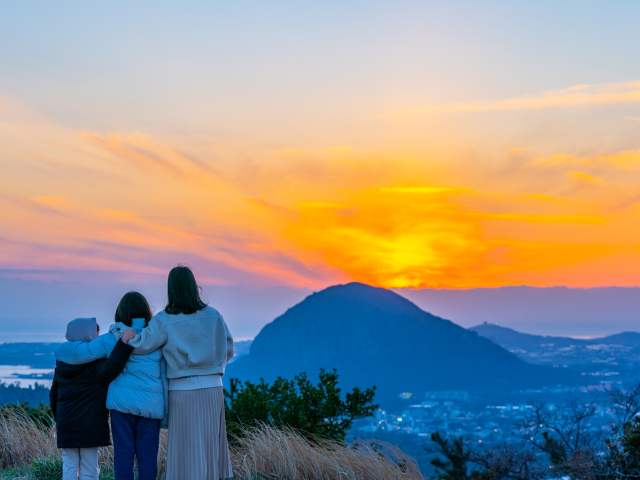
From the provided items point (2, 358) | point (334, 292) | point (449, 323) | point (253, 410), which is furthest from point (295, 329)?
point (253, 410)

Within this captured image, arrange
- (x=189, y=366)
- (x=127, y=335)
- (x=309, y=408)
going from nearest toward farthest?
(x=127, y=335) → (x=189, y=366) → (x=309, y=408)

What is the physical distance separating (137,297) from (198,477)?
5.33 feet

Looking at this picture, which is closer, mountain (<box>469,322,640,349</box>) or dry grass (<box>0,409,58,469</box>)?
dry grass (<box>0,409,58,469</box>)

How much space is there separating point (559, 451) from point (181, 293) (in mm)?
12955

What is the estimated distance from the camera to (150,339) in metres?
4.76

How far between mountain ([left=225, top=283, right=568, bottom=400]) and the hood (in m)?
75.7

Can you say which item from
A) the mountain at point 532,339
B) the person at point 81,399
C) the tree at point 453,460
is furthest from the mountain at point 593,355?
the person at point 81,399

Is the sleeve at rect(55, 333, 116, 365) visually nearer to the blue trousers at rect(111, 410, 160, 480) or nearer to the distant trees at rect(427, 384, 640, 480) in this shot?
the blue trousers at rect(111, 410, 160, 480)

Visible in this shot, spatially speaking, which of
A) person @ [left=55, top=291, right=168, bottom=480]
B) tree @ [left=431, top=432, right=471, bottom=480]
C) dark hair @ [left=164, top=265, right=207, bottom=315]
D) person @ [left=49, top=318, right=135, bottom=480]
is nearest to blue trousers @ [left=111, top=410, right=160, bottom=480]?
person @ [left=55, top=291, right=168, bottom=480]

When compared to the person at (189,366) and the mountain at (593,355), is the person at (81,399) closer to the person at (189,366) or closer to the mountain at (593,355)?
the person at (189,366)

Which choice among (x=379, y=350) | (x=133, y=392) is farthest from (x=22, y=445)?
(x=379, y=350)

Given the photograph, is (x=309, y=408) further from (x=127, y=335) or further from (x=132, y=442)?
(x=127, y=335)

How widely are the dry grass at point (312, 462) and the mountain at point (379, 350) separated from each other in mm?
73176

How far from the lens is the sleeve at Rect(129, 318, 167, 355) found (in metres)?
4.75
